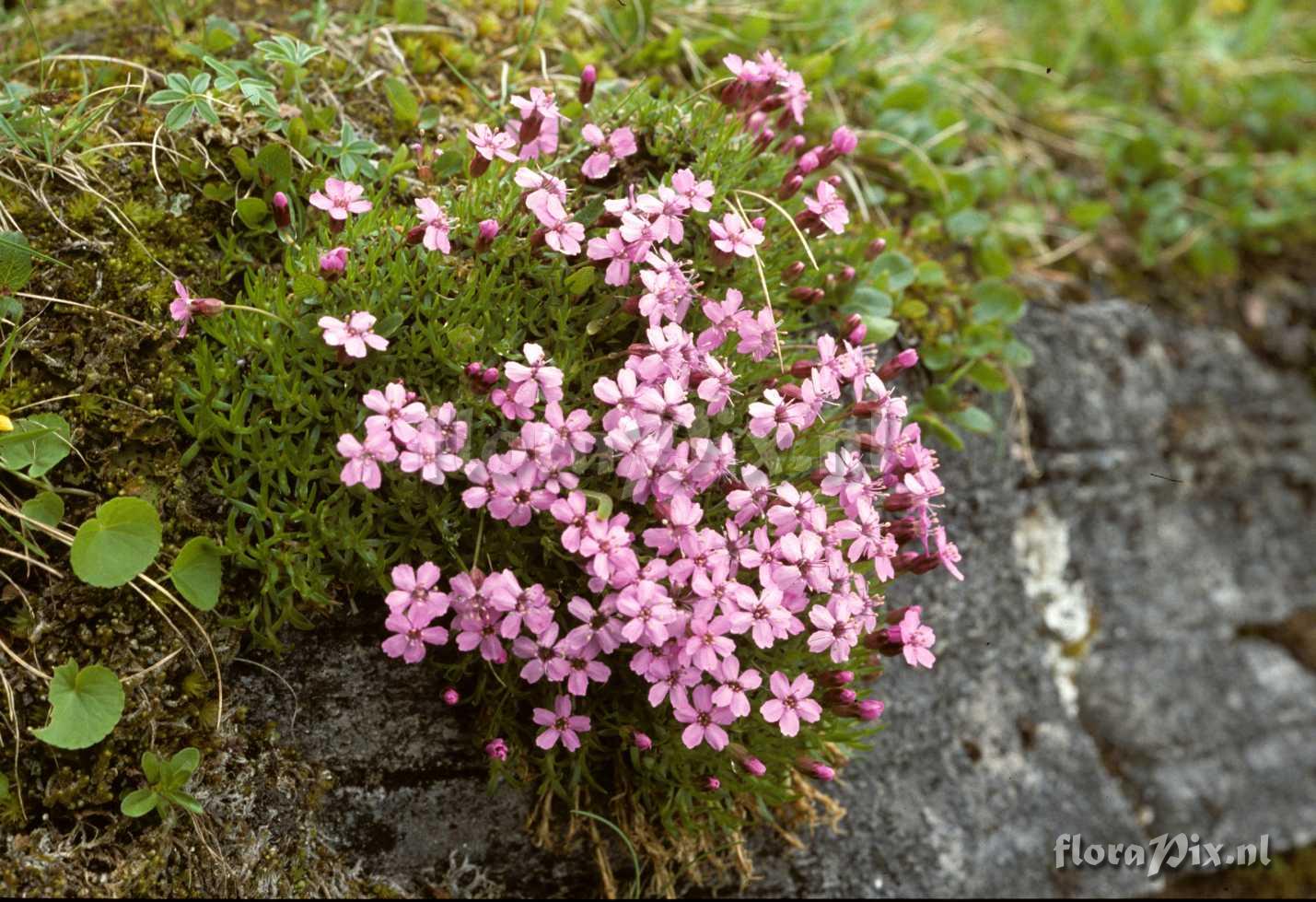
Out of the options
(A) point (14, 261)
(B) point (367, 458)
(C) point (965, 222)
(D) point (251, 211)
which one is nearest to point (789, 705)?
(B) point (367, 458)

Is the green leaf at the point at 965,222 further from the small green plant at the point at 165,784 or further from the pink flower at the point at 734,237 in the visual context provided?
the small green plant at the point at 165,784

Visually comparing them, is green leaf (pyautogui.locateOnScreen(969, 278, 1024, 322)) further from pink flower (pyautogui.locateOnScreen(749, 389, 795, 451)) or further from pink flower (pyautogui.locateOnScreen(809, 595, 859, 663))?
pink flower (pyautogui.locateOnScreen(809, 595, 859, 663))

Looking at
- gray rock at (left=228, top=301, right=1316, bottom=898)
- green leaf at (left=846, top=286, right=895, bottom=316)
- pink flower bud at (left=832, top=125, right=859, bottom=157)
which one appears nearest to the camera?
gray rock at (left=228, top=301, right=1316, bottom=898)

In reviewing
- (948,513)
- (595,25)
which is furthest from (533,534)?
(595,25)

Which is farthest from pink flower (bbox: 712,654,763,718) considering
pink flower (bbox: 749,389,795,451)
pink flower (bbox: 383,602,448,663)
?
pink flower (bbox: 383,602,448,663)

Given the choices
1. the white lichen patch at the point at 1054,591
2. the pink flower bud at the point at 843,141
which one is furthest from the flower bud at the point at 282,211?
the white lichen patch at the point at 1054,591

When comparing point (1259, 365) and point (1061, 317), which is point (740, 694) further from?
point (1259, 365)
